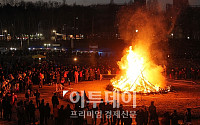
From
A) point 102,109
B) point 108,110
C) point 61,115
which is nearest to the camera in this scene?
point 61,115

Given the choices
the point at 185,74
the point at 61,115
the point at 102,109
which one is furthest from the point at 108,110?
the point at 185,74

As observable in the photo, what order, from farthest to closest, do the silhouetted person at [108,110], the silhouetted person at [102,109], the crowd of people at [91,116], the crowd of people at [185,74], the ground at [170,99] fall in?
the crowd of people at [185,74] < the ground at [170,99] < the silhouetted person at [102,109] < the silhouetted person at [108,110] < the crowd of people at [91,116]

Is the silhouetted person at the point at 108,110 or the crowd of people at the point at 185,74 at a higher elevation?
the crowd of people at the point at 185,74

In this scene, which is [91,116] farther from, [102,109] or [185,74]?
[185,74]

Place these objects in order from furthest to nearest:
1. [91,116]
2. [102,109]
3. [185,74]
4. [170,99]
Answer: [185,74] → [170,99] → [102,109] → [91,116]

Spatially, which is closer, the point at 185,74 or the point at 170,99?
the point at 170,99

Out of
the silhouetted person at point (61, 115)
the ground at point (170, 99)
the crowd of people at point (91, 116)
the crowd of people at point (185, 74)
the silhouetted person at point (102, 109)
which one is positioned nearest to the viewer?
the crowd of people at point (91, 116)

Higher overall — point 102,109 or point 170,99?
point 102,109

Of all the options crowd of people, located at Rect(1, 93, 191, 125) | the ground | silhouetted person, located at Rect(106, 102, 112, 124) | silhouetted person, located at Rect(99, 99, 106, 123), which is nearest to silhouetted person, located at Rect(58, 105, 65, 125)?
crowd of people, located at Rect(1, 93, 191, 125)

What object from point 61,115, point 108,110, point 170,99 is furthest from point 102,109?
point 170,99

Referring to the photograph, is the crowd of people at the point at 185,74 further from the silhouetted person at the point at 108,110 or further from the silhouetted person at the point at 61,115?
the silhouetted person at the point at 61,115

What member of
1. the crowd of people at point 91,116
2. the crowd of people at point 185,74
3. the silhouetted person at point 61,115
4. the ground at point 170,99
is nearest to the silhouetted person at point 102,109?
the crowd of people at point 91,116


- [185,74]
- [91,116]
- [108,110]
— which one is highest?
[185,74]

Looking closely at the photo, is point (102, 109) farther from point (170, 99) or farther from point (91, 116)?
point (170, 99)
